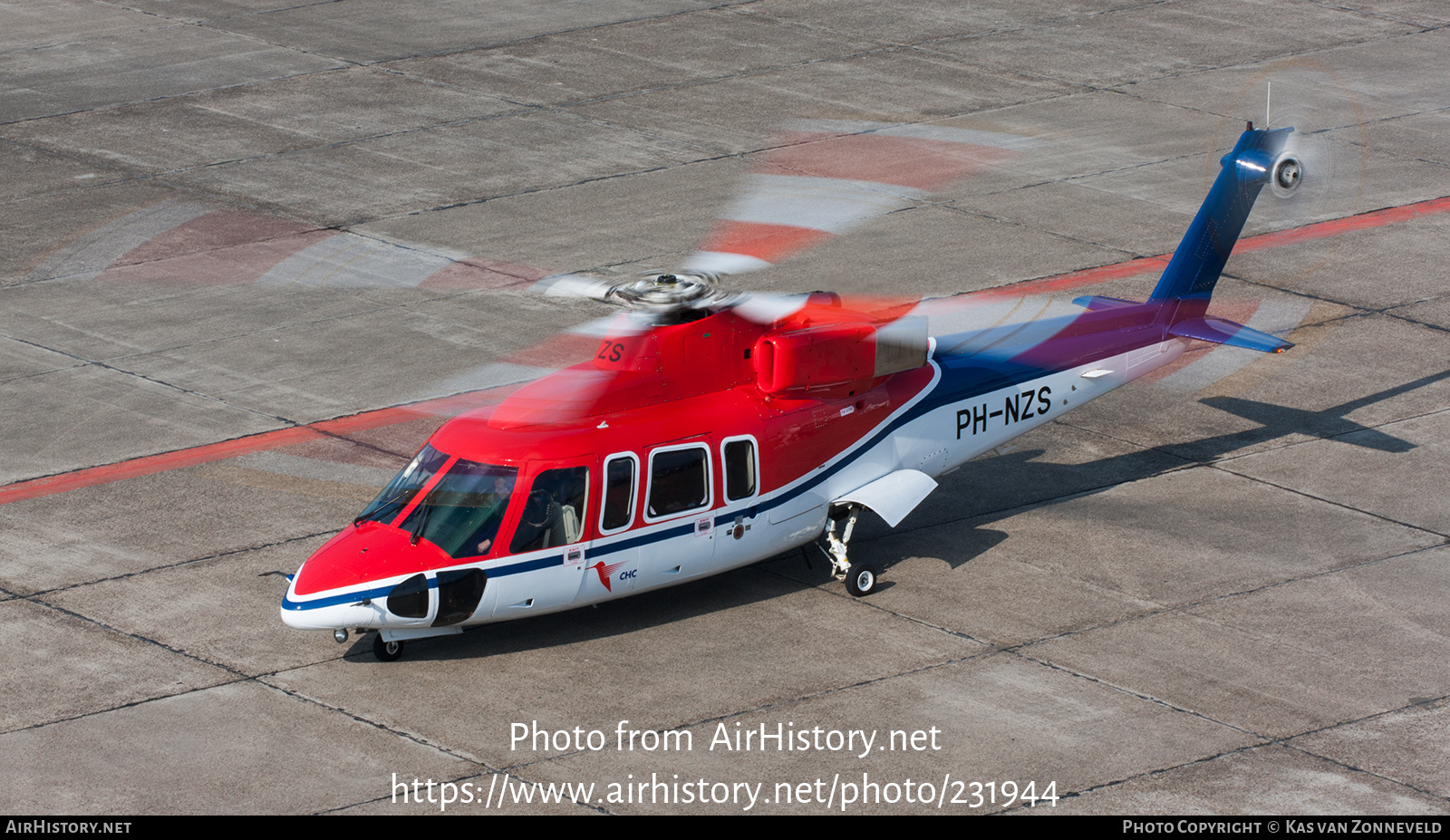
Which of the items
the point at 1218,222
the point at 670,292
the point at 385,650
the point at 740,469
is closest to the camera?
the point at 670,292

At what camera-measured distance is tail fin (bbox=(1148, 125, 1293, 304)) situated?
733 inches

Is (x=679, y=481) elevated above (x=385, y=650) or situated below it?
above

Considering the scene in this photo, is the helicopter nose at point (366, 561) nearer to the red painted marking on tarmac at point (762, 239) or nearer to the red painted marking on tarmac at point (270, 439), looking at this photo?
the red painted marking on tarmac at point (270, 439)

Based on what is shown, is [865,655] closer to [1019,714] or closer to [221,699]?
[1019,714]

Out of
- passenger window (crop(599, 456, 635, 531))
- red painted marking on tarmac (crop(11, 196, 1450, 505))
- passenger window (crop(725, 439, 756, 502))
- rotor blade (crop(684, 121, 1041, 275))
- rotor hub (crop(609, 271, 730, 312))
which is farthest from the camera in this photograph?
rotor blade (crop(684, 121, 1041, 275))

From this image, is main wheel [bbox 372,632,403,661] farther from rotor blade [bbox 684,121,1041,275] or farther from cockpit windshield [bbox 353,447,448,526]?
rotor blade [bbox 684,121,1041,275]

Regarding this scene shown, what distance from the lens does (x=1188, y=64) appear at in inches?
1363

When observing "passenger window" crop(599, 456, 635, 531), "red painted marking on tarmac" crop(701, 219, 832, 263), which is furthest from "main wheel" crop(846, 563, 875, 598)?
"red painted marking on tarmac" crop(701, 219, 832, 263)

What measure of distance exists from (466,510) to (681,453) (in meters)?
2.03

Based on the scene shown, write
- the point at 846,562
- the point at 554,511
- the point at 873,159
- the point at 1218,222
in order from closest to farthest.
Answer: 1. the point at 554,511
2. the point at 846,562
3. the point at 1218,222
4. the point at 873,159

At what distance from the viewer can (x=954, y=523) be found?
1830 cm

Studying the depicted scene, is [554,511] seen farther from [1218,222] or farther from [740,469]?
[1218,222]

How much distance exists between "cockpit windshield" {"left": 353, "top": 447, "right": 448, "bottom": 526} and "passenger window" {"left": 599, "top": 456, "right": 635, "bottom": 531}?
1.49m

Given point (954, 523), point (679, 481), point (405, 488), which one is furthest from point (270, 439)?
point (954, 523)
